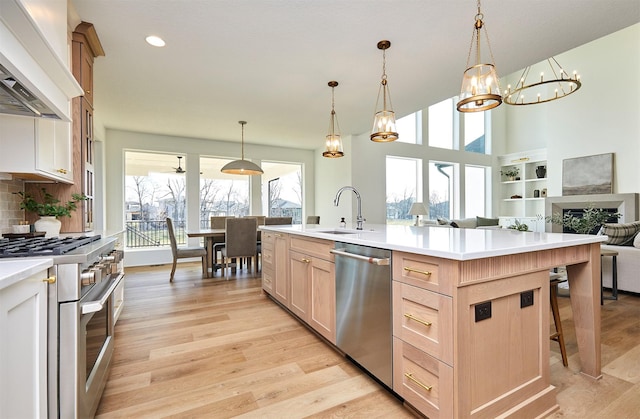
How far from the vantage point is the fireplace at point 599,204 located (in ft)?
17.2

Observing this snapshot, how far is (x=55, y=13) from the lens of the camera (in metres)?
1.69

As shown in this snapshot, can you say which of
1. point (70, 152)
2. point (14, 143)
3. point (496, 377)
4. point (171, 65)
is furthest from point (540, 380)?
point (171, 65)

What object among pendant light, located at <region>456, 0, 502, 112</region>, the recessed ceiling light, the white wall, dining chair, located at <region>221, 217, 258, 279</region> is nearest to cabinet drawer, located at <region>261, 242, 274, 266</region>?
dining chair, located at <region>221, 217, 258, 279</region>

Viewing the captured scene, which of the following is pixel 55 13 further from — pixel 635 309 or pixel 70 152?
pixel 635 309

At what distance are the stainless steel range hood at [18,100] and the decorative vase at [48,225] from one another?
88 centimetres

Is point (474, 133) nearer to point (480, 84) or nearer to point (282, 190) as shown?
point (282, 190)

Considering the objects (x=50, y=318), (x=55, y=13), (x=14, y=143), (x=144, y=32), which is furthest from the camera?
(x=144, y=32)

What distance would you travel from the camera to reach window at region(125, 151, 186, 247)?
5.75 metres

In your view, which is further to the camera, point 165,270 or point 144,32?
point 165,270

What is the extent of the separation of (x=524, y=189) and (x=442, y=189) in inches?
91.9

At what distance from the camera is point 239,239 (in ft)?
14.9

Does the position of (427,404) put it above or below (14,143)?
below

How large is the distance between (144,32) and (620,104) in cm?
768

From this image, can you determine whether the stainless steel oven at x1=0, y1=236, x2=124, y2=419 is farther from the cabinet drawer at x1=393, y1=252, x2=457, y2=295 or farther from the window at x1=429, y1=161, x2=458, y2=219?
the window at x1=429, y1=161, x2=458, y2=219
